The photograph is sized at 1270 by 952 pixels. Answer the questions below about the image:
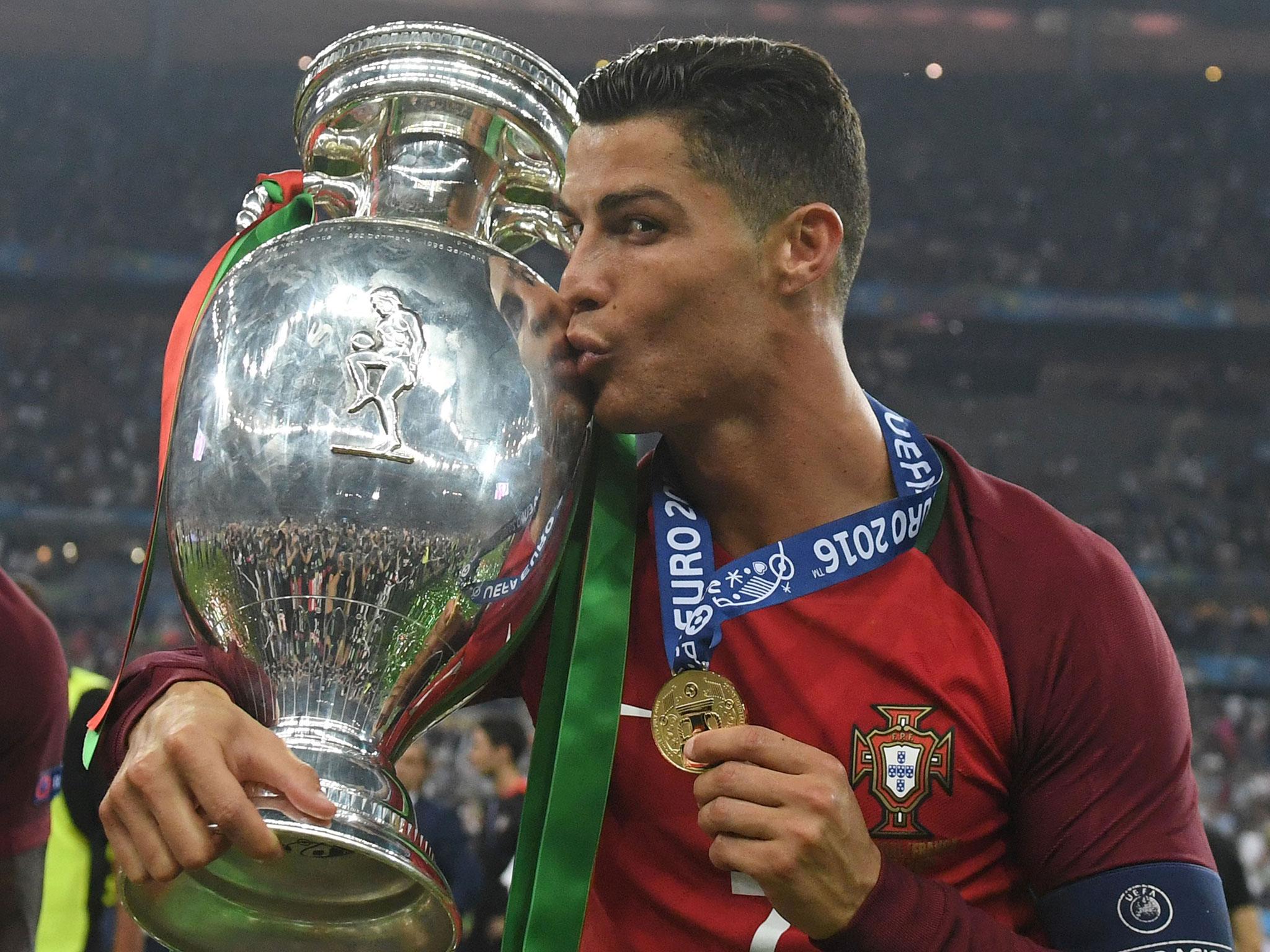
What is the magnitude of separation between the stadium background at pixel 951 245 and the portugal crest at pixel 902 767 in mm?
9475

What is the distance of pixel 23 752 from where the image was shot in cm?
161

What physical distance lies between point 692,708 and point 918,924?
22cm

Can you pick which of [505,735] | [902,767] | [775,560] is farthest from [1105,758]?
[505,735]

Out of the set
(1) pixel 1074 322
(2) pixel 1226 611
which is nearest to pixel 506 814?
(2) pixel 1226 611

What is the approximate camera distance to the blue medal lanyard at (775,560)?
3.75 feet

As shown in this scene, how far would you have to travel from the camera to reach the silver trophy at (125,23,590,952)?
89cm

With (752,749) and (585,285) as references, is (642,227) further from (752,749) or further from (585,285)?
(752,749)

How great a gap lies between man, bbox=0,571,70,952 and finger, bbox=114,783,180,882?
84cm

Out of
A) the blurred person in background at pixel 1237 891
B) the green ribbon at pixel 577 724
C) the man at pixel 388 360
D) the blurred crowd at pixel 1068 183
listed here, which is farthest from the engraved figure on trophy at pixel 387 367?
the blurred crowd at pixel 1068 183

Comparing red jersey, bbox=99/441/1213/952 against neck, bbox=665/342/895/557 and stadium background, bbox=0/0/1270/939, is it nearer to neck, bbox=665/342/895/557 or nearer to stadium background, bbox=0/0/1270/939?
neck, bbox=665/342/895/557

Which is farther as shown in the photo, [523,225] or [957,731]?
[523,225]

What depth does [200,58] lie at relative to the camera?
49.7ft

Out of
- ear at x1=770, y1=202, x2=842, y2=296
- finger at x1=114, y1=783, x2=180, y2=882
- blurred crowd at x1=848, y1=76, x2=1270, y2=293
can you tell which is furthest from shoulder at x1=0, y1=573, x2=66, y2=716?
blurred crowd at x1=848, y1=76, x2=1270, y2=293

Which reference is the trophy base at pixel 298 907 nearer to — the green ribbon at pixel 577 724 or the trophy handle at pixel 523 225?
the green ribbon at pixel 577 724
